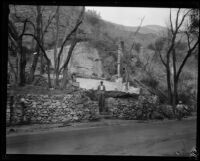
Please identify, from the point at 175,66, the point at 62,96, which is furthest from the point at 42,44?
the point at 175,66

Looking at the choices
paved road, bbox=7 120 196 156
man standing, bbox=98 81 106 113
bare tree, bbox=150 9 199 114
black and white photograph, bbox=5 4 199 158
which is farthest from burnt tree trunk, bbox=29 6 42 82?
bare tree, bbox=150 9 199 114

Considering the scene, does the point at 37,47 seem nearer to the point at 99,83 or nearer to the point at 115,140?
the point at 99,83

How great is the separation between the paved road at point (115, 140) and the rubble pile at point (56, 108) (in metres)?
0.26

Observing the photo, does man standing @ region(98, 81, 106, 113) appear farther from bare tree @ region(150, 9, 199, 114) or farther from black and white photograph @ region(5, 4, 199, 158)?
bare tree @ region(150, 9, 199, 114)

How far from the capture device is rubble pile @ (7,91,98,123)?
4836 mm

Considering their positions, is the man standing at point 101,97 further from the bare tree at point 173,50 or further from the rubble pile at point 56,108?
the bare tree at point 173,50

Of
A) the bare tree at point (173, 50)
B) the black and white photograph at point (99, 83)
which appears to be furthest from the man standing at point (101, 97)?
the bare tree at point (173, 50)

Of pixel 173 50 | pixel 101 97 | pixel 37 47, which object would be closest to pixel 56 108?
pixel 101 97

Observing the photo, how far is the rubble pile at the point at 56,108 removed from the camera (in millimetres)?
4836

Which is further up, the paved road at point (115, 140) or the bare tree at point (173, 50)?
the bare tree at point (173, 50)

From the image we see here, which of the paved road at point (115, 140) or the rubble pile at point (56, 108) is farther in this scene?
the rubble pile at point (56, 108)

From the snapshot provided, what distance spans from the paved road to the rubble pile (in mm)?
255

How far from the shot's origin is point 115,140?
483 centimetres
